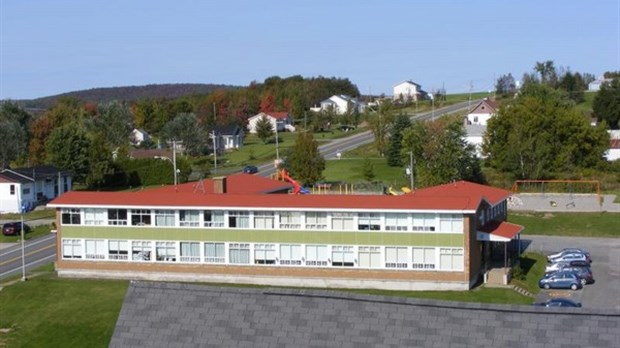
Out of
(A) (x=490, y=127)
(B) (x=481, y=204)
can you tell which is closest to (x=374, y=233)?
(B) (x=481, y=204)

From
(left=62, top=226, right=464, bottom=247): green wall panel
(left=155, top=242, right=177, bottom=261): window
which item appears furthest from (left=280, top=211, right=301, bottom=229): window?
(left=155, top=242, right=177, bottom=261): window

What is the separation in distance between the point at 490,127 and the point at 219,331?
229 feet

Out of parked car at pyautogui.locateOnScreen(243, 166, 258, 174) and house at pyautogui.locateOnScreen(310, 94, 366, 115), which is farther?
house at pyautogui.locateOnScreen(310, 94, 366, 115)

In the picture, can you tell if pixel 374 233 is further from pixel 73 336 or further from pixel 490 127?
pixel 490 127

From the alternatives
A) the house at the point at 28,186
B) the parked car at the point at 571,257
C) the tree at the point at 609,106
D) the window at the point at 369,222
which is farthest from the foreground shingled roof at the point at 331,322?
the tree at the point at 609,106

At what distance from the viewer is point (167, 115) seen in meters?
143

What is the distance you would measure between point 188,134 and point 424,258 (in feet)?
215

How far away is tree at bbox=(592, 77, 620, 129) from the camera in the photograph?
361 feet

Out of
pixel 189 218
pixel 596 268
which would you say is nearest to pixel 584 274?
pixel 596 268

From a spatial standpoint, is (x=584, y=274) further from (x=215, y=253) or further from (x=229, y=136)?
(x=229, y=136)

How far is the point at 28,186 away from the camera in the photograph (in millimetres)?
72875

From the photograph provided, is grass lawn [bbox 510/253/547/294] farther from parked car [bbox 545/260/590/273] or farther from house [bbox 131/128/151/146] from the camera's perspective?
house [bbox 131/128/151/146]

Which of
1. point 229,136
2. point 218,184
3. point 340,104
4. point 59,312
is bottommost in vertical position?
point 59,312

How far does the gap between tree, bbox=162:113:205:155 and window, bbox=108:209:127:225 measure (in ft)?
189
